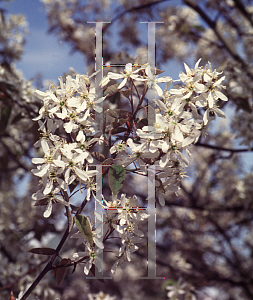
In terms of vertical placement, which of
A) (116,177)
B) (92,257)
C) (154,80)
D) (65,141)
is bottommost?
(92,257)

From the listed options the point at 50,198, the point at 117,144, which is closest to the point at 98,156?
the point at 117,144

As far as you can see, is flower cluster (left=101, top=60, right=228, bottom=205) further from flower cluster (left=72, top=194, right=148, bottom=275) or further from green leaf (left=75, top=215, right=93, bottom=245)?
green leaf (left=75, top=215, right=93, bottom=245)

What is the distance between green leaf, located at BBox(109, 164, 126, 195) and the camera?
35.4 inches

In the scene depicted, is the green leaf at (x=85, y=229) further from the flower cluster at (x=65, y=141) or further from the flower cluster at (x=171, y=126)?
the flower cluster at (x=171, y=126)

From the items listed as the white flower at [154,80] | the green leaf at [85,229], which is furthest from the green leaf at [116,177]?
the white flower at [154,80]

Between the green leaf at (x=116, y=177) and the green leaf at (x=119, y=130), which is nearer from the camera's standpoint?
the green leaf at (x=116, y=177)

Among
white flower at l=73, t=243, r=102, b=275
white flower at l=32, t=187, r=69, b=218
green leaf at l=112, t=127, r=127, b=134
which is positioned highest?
green leaf at l=112, t=127, r=127, b=134

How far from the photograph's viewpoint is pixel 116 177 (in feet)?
2.98

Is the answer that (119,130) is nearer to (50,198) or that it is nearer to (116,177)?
(116,177)

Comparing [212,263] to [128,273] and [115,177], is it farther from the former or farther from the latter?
[115,177]

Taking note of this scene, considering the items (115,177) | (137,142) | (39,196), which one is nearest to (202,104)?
(137,142)

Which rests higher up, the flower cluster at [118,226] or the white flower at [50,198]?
the white flower at [50,198]

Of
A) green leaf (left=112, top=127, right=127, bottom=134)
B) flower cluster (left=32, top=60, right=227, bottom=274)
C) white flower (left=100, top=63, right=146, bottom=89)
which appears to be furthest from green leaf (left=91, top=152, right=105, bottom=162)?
white flower (left=100, top=63, right=146, bottom=89)

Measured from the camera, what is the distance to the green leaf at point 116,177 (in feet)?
2.95
